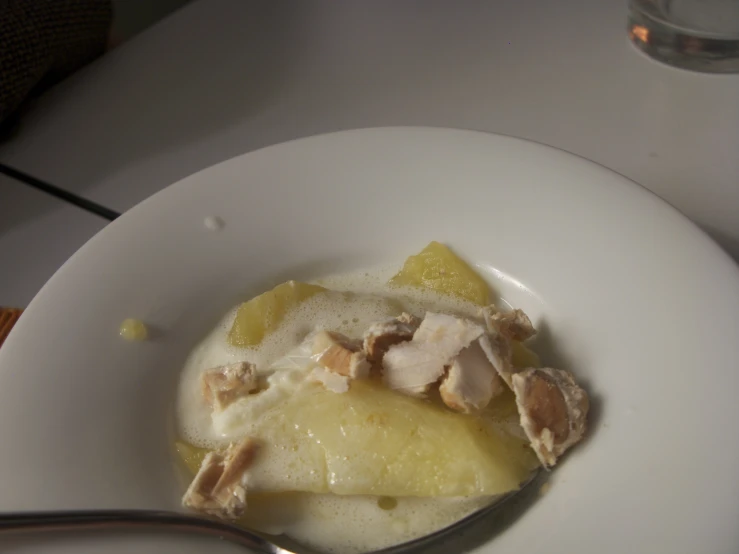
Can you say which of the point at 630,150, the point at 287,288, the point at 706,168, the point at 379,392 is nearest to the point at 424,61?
the point at 630,150

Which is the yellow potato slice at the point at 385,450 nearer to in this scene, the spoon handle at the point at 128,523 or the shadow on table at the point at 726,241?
the spoon handle at the point at 128,523

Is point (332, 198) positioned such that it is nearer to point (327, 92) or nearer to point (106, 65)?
point (327, 92)

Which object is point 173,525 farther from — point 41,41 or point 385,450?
point 41,41

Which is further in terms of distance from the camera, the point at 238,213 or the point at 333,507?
the point at 238,213

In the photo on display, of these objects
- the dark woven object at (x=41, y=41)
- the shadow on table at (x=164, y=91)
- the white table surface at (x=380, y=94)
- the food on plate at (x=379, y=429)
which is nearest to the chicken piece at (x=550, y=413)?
the food on plate at (x=379, y=429)

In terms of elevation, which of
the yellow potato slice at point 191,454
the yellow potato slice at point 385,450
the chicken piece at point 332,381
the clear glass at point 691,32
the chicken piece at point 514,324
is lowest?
the yellow potato slice at point 191,454

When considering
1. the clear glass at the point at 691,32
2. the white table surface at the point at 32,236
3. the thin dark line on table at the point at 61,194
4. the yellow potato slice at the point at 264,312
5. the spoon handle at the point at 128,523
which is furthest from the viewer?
the clear glass at the point at 691,32
